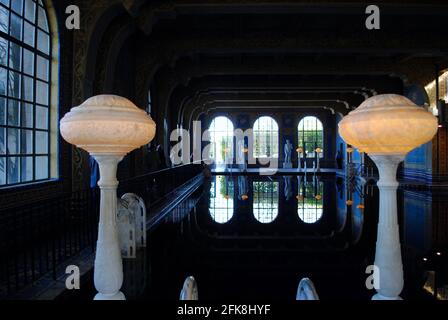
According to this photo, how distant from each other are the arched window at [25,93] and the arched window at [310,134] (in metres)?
26.7

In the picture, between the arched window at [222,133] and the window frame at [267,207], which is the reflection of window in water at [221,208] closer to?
the window frame at [267,207]

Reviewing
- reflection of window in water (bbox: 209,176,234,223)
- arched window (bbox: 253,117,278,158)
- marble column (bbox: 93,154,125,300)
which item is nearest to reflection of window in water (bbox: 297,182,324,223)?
reflection of window in water (bbox: 209,176,234,223)

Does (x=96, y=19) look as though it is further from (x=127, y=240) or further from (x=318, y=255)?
(x=318, y=255)

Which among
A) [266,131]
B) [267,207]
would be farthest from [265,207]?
[266,131]

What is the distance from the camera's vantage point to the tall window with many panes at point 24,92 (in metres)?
5.33

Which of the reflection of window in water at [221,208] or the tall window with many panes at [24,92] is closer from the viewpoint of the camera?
the tall window with many panes at [24,92]

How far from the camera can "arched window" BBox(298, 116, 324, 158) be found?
31.5 meters

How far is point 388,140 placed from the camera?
2.13 metres

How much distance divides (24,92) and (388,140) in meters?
5.55

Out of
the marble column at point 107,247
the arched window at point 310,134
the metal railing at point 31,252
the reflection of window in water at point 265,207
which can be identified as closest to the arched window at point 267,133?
the arched window at point 310,134

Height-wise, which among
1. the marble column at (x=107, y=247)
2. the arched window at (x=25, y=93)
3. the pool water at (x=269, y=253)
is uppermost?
the arched window at (x=25, y=93)

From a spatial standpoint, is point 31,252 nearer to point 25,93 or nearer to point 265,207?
point 25,93

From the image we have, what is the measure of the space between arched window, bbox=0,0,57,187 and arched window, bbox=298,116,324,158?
2669cm

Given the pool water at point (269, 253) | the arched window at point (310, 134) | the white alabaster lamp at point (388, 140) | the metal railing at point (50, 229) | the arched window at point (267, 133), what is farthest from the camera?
the arched window at point (267, 133)
